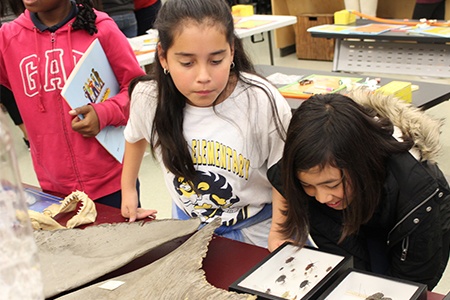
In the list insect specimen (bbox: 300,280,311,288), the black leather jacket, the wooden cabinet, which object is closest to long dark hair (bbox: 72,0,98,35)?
the black leather jacket

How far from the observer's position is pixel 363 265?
1.35m

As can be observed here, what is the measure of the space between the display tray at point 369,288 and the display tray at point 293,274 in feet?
0.07

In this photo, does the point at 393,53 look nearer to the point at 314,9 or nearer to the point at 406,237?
the point at 314,9

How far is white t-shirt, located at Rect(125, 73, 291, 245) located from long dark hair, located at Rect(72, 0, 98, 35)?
1.52ft

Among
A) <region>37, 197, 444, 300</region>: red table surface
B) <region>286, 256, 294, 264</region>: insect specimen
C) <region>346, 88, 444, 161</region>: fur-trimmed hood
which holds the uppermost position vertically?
<region>346, 88, 444, 161</region>: fur-trimmed hood

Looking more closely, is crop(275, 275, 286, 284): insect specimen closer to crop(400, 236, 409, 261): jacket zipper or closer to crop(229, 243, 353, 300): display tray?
crop(229, 243, 353, 300): display tray

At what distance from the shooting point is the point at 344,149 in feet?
3.69

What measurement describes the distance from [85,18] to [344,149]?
942 millimetres

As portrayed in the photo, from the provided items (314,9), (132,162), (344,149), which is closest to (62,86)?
(132,162)

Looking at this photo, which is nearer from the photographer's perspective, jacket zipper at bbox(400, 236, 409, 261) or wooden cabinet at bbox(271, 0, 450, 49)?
jacket zipper at bbox(400, 236, 409, 261)

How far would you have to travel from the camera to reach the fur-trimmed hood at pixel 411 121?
1.26m

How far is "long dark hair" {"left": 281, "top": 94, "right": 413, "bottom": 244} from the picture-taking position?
113 centimetres

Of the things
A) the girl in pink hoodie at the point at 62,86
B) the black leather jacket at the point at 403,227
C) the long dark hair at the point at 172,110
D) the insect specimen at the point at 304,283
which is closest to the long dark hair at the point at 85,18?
the girl in pink hoodie at the point at 62,86

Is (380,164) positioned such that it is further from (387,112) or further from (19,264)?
(19,264)
